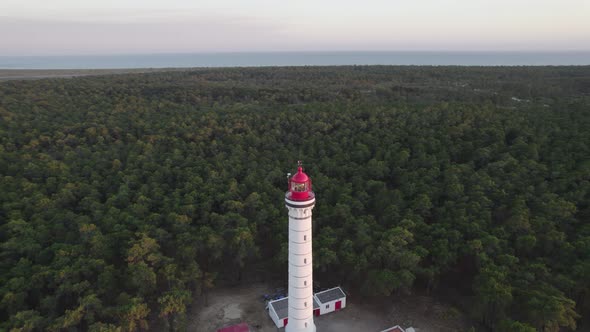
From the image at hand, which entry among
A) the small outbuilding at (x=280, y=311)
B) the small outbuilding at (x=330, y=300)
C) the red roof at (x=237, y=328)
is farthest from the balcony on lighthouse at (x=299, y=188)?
the small outbuilding at (x=330, y=300)

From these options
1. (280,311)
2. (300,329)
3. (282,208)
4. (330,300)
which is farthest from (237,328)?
(282,208)

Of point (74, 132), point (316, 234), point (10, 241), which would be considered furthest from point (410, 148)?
point (74, 132)

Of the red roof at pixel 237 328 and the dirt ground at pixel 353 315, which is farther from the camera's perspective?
the dirt ground at pixel 353 315

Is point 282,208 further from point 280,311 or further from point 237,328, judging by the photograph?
point 237,328

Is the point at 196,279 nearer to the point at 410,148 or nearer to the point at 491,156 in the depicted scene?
the point at 410,148

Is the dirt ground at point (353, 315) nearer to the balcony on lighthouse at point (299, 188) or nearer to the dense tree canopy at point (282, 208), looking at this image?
the dense tree canopy at point (282, 208)

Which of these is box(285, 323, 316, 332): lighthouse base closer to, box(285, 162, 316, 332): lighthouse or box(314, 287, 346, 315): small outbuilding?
box(285, 162, 316, 332): lighthouse
